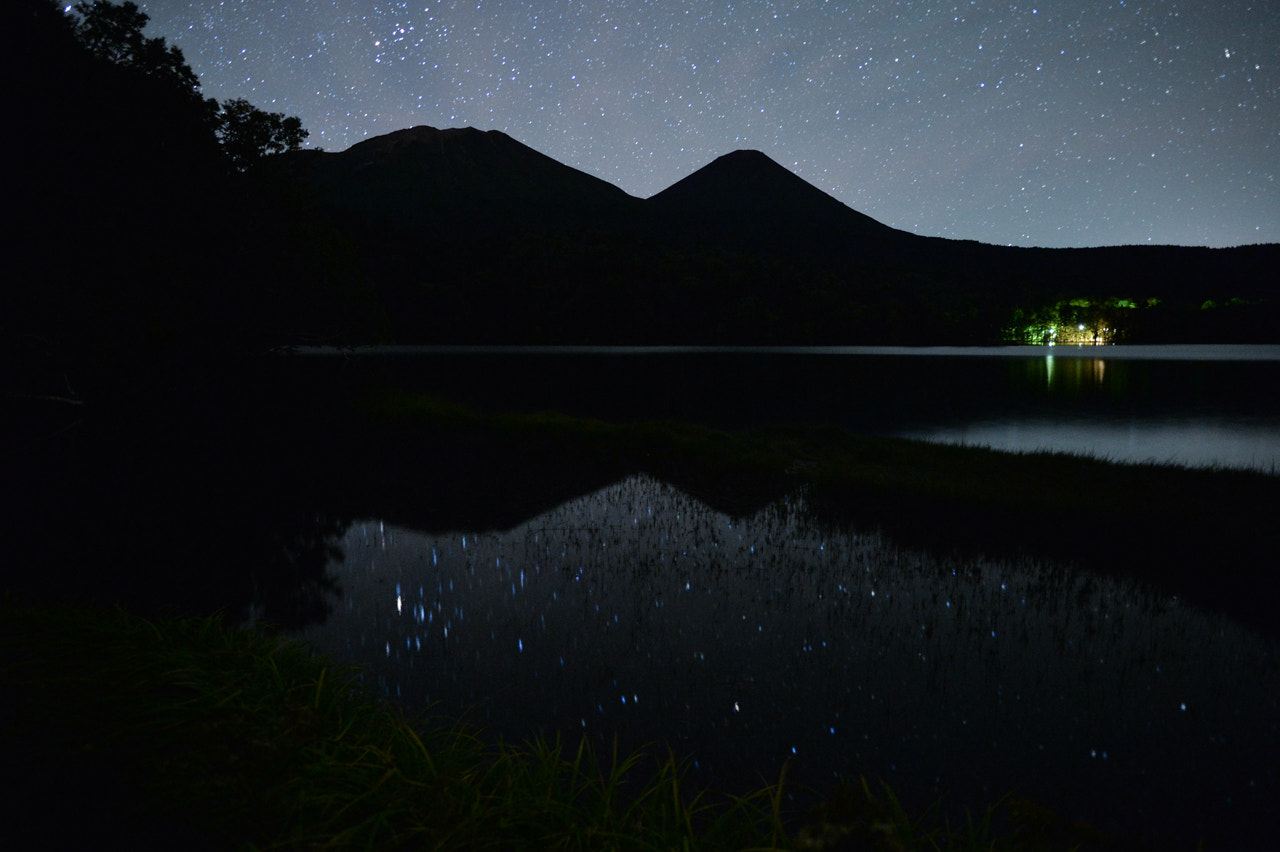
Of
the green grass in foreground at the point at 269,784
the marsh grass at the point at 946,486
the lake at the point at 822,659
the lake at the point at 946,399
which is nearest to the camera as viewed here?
the green grass in foreground at the point at 269,784

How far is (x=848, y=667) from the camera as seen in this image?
27.9ft

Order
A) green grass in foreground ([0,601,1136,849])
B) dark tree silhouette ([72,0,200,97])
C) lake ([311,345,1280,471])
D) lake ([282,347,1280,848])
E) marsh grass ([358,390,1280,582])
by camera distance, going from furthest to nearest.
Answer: lake ([311,345,1280,471]) < dark tree silhouette ([72,0,200,97]) < marsh grass ([358,390,1280,582]) < lake ([282,347,1280,848]) < green grass in foreground ([0,601,1136,849])

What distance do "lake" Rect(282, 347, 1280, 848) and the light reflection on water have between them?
0.03 meters

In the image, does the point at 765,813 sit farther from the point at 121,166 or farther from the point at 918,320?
the point at 918,320

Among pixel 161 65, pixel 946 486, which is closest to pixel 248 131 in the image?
pixel 161 65

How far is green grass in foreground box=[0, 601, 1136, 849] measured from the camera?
353 centimetres

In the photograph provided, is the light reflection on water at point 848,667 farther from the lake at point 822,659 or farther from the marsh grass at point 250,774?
the marsh grass at point 250,774

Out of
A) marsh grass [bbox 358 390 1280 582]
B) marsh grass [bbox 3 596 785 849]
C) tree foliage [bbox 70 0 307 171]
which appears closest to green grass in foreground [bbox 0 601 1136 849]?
marsh grass [bbox 3 596 785 849]

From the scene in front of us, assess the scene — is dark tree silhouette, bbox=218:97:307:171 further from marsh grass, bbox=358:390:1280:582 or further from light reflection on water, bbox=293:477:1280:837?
light reflection on water, bbox=293:477:1280:837

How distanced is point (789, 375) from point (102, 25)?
6745cm

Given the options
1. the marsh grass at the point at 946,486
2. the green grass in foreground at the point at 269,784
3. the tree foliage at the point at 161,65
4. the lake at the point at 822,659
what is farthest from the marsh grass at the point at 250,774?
the tree foliage at the point at 161,65

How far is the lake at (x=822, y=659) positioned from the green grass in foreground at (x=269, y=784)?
A: 1953 millimetres

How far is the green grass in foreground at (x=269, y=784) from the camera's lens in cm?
353

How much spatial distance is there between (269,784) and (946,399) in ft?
201
